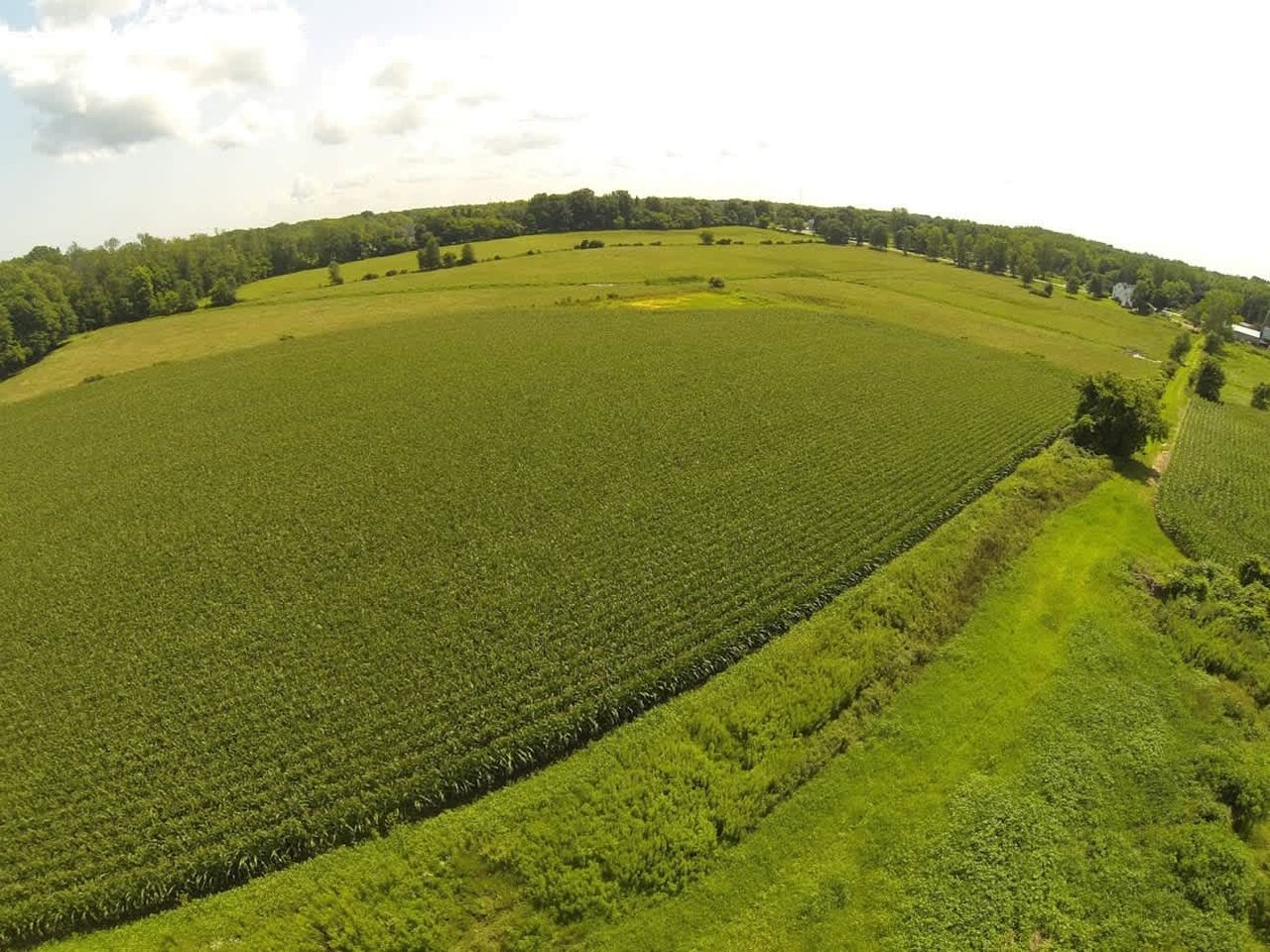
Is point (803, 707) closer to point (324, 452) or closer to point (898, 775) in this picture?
point (898, 775)

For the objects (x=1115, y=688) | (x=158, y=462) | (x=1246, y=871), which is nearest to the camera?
(x=1246, y=871)

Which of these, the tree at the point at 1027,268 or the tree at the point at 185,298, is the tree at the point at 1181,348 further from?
the tree at the point at 185,298

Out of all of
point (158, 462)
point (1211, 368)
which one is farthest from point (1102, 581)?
point (158, 462)

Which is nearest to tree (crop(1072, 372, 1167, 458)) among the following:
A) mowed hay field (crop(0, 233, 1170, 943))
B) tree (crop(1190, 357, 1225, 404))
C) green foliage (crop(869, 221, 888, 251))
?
mowed hay field (crop(0, 233, 1170, 943))

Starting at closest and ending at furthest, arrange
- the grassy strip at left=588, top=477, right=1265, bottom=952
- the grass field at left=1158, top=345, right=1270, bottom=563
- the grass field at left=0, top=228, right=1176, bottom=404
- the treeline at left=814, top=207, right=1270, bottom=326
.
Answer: the grassy strip at left=588, top=477, right=1265, bottom=952 → the grass field at left=1158, top=345, right=1270, bottom=563 → the grass field at left=0, top=228, right=1176, bottom=404 → the treeline at left=814, top=207, right=1270, bottom=326

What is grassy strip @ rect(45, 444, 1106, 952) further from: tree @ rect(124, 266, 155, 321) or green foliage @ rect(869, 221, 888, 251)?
green foliage @ rect(869, 221, 888, 251)
